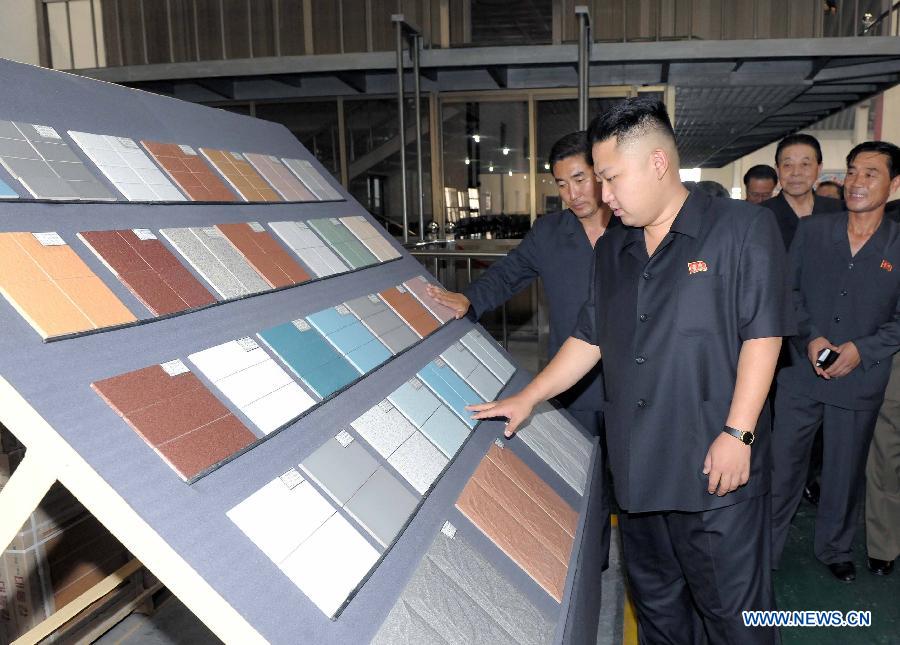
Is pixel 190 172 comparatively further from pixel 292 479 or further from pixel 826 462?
pixel 826 462

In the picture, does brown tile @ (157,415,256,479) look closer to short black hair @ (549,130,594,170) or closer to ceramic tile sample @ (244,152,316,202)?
ceramic tile sample @ (244,152,316,202)

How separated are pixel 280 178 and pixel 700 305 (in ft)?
5.11

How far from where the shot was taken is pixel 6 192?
1.42 metres

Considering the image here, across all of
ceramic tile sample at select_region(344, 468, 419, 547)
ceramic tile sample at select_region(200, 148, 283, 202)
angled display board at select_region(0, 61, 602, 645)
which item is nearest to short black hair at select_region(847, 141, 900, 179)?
angled display board at select_region(0, 61, 602, 645)

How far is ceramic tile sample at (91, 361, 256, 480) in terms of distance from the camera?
1257 mm

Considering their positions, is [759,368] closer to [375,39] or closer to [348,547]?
[348,547]

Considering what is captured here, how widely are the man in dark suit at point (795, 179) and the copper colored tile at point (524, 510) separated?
2520 millimetres

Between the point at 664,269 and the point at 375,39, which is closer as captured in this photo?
the point at 664,269

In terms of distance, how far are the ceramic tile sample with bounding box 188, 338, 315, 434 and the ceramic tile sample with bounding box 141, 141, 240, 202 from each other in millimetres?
593

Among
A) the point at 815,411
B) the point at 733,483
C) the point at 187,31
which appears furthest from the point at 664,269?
the point at 187,31

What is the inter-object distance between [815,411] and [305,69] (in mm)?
6339

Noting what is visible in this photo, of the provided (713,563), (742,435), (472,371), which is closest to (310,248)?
(472,371)

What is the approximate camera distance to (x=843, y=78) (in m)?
8.12

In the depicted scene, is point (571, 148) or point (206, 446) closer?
point (206, 446)
